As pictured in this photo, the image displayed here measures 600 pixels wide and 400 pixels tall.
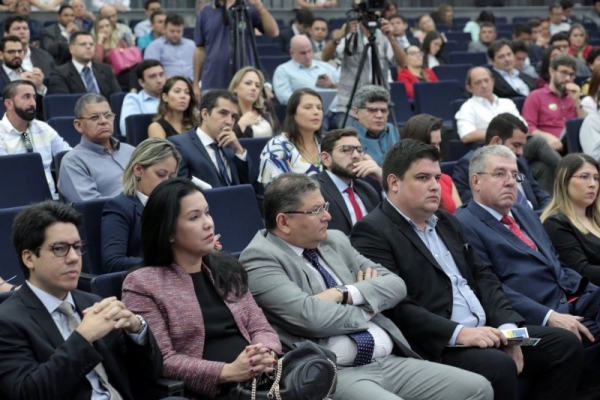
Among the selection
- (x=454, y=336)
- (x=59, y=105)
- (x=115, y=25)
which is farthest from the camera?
(x=115, y=25)

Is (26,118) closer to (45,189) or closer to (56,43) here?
(45,189)

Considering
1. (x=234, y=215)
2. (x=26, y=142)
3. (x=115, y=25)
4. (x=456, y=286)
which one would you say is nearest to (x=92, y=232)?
(x=234, y=215)

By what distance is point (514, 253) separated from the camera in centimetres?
391

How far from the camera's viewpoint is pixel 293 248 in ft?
10.9

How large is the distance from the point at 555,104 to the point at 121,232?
4242 millimetres

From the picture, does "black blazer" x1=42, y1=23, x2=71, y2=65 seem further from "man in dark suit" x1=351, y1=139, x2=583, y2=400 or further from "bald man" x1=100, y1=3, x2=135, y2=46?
"man in dark suit" x1=351, y1=139, x2=583, y2=400

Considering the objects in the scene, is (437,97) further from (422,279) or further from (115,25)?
(422,279)

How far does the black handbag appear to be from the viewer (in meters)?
2.79

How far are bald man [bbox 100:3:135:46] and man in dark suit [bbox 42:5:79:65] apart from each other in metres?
0.32

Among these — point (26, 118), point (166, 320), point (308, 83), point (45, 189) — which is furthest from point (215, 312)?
point (308, 83)

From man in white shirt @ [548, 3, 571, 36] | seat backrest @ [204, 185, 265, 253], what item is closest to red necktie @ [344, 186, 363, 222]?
seat backrest @ [204, 185, 265, 253]

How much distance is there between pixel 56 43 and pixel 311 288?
6281mm

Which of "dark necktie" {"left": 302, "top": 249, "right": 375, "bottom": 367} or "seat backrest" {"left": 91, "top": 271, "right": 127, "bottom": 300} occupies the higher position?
"seat backrest" {"left": 91, "top": 271, "right": 127, "bottom": 300}

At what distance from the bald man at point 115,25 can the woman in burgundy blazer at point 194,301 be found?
661 centimetres
